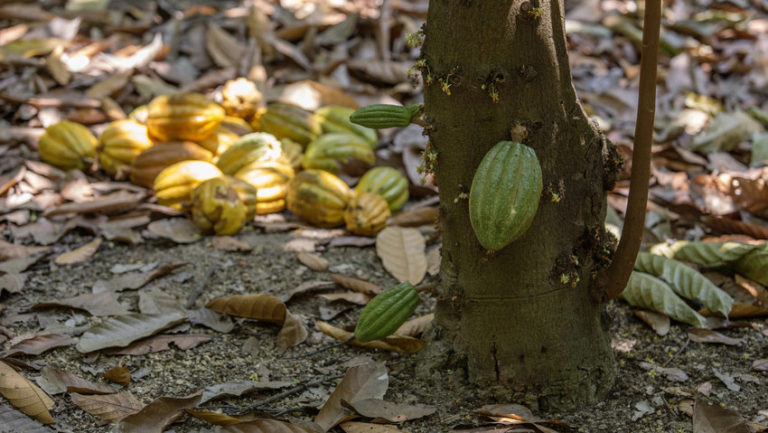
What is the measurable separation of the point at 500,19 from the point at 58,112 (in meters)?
2.55

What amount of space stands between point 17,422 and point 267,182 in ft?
4.53

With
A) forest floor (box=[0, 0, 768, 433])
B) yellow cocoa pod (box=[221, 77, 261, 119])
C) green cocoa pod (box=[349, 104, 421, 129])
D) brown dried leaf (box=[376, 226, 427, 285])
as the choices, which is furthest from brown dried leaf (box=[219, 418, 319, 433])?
yellow cocoa pod (box=[221, 77, 261, 119])

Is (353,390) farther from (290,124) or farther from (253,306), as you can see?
(290,124)

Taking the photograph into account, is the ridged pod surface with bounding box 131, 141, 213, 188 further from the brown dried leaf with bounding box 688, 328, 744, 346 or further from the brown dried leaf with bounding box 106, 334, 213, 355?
the brown dried leaf with bounding box 688, 328, 744, 346

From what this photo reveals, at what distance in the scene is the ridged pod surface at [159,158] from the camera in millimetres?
2852

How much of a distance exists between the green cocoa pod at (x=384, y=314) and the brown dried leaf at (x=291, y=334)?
31 centimetres

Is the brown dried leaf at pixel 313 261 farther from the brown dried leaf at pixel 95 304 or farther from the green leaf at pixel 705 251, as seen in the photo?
the green leaf at pixel 705 251

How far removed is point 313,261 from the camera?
2.35 metres

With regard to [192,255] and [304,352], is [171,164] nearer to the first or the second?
[192,255]

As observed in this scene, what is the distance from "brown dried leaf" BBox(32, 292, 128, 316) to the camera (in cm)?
199

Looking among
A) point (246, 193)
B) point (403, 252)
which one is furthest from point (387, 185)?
point (246, 193)

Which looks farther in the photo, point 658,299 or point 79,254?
point 79,254

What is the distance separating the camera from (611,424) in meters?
→ 1.61

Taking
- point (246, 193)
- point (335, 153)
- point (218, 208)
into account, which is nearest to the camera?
point (218, 208)
